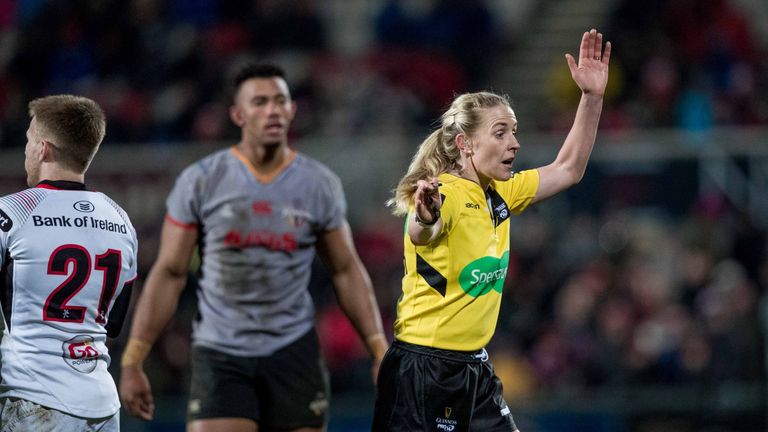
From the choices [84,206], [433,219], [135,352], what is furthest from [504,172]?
[135,352]

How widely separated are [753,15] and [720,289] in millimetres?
6814

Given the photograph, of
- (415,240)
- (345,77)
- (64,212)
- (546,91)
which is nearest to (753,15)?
(546,91)

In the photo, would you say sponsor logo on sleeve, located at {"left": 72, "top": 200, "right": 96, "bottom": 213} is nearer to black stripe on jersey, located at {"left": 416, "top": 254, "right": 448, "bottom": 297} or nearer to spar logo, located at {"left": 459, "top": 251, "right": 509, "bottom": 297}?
black stripe on jersey, located at {"left": 416, "top": 254, "right": 448, "bottom": 297}

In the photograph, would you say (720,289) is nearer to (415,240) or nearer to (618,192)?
(618,192)

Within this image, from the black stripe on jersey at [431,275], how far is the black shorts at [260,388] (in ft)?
4.87

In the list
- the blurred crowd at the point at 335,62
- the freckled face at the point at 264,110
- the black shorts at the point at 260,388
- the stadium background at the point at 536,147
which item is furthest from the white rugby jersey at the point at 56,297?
the blurred crowd at the point at 335,62

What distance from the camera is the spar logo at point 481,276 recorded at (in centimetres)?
542

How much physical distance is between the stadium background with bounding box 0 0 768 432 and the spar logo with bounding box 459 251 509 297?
13.2 ft

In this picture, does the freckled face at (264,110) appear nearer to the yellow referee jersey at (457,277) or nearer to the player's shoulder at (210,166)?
the player's shoulder at (210,166)

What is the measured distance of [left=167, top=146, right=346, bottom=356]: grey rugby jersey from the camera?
6.65 meters

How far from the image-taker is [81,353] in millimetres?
4773

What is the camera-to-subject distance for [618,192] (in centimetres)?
1208

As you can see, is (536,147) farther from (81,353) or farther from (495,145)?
(81,353)

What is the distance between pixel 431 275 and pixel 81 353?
1.58 metres
